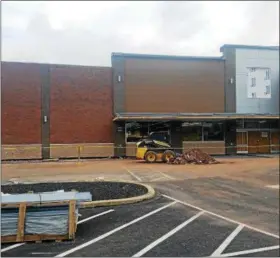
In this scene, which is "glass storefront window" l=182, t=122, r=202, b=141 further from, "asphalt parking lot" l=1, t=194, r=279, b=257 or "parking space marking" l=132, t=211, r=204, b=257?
"parking space marking" l=132, t=211, r=204, b=257

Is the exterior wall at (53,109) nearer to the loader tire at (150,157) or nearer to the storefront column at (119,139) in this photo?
the storefront column at (119,139)

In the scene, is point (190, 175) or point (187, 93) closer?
point (190, 175)

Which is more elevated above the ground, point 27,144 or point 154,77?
point 154,77

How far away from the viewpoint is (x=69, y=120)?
33.8m

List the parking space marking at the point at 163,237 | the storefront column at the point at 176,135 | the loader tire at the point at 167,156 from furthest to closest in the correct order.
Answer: the storefront column at the point at 176,135
the loader tire at the point at 167,156
the parking space marking at the point at 163,237

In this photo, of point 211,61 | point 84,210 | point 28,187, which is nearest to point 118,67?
point 211,61

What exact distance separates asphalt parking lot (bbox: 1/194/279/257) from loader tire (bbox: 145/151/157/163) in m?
18.2

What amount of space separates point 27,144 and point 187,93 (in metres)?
14.6

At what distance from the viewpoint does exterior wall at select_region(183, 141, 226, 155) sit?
36.3 metres

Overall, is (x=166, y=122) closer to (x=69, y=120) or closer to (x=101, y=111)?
(x=101, y=111)

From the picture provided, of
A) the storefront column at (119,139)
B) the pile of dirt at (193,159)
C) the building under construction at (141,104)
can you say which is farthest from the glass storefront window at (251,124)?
the storefront column at (119,139)

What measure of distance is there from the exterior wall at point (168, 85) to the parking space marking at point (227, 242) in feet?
85.8

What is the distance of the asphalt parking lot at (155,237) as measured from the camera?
7.35 metres

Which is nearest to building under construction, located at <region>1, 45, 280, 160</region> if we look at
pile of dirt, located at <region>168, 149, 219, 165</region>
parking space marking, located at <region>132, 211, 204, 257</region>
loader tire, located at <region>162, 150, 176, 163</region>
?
loader tire, located at <region>162, 150, 176, 163</region>
